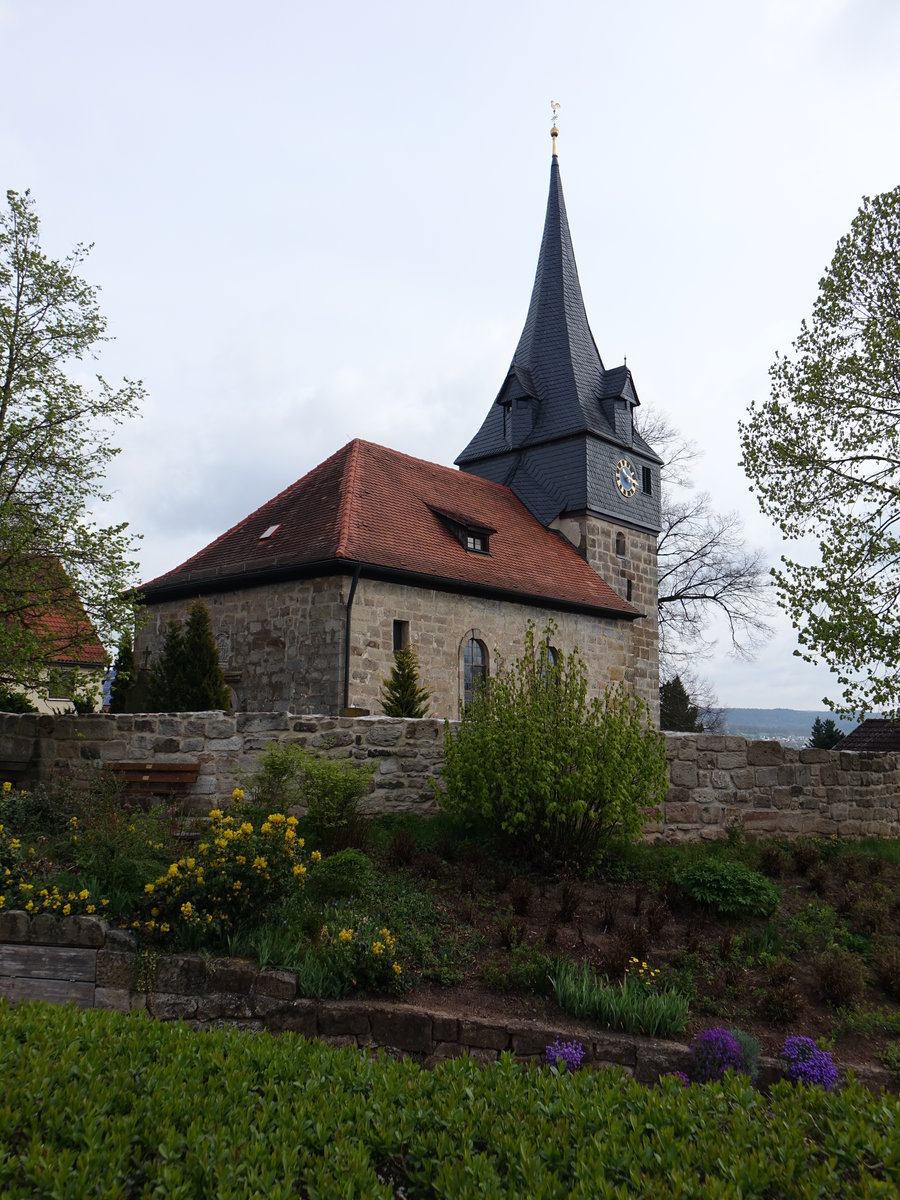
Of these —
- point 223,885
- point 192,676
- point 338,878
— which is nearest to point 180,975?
point 223,885

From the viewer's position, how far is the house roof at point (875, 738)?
1152 inches

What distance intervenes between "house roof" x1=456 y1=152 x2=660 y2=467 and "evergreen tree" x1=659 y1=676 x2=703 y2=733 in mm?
11327

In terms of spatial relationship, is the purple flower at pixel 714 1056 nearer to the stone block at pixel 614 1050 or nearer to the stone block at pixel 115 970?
the stone block at pixel 614 1050

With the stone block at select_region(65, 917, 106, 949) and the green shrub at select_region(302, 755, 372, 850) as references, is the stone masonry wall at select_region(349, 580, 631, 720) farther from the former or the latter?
the stone block at select_region(65, 917, 106, 949)

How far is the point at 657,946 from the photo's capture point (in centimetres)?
736

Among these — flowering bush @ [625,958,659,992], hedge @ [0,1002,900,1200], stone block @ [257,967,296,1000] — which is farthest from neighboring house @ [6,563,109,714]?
hedge @ [0,1002,900,1200]

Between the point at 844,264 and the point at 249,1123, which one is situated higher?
the point at 844,264

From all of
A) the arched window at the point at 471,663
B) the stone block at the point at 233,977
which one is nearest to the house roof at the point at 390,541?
Result: the arched window at the point at 471,663

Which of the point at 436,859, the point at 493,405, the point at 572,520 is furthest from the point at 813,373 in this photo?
the point at 493,405

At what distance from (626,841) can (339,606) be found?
825 cm

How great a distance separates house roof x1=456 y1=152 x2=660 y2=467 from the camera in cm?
2664

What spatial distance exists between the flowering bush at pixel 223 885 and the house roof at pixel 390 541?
9.42 m

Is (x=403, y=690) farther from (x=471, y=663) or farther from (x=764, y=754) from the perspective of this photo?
(x=764, y=754)

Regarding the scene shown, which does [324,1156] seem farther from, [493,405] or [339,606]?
[493,405]
